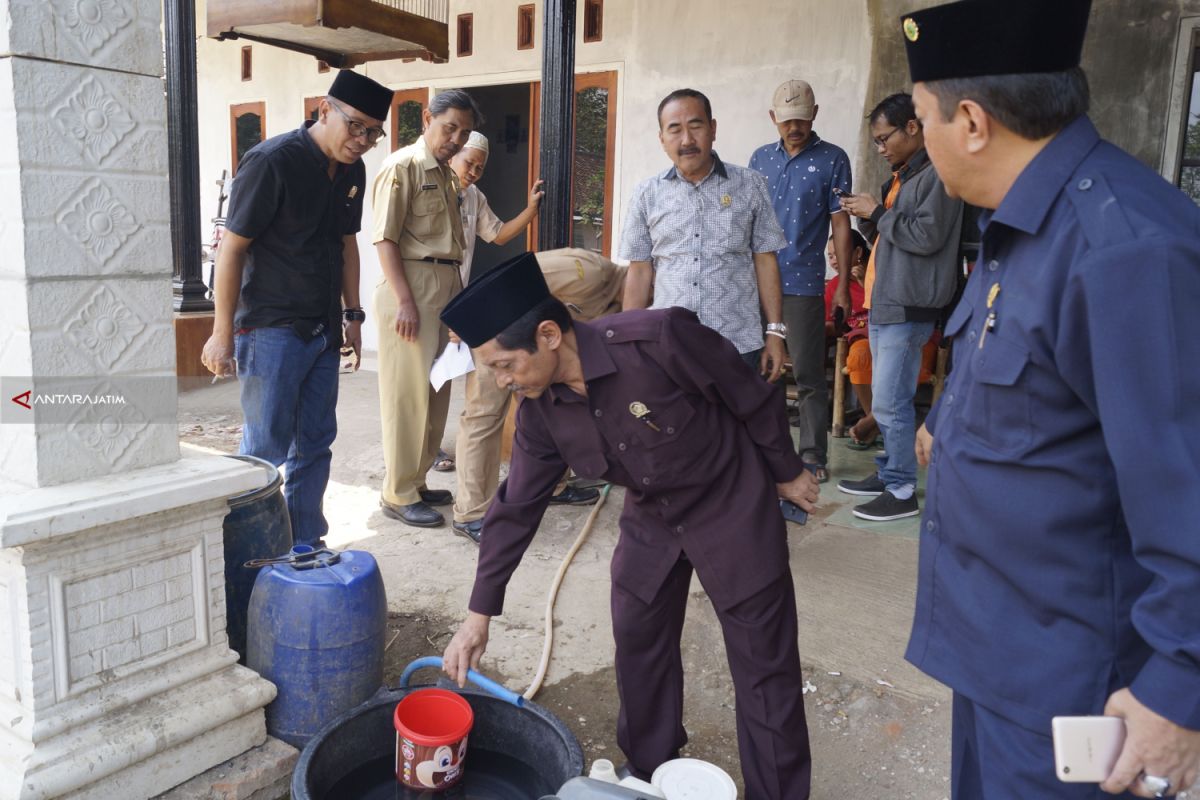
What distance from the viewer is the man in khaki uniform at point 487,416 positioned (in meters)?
4.50

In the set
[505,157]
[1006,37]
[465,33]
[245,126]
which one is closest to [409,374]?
[1006,37]

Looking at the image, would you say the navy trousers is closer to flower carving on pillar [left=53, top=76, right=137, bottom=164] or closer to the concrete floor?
the concrete floor

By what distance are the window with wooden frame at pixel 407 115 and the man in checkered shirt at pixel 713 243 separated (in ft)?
17.0

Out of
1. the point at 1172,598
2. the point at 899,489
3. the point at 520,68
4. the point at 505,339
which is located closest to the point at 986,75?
the point at 1172,598

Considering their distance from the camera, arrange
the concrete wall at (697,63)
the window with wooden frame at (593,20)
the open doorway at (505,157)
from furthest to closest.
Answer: the open doorway at (505,157) < the window with wooden frame at (593,20) < the concrete wall at (697,63)

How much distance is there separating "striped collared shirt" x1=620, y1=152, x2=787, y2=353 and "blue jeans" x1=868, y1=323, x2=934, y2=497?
71cm

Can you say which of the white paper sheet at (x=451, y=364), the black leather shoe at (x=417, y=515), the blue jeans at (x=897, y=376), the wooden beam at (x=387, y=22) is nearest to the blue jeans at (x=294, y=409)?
the black leather shoe at (x=417, y=515)

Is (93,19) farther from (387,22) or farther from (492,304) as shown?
(387,22)

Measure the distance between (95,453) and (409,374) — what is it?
7.48ft

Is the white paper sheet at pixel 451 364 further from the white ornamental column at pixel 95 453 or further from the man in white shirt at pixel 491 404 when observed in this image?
the white ornamental column at pixel 95 453

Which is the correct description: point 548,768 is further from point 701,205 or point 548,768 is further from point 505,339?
point 701,205

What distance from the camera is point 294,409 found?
388 cm

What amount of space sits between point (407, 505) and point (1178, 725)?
3.97 metres

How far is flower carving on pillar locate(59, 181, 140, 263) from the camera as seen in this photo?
7.74 ft
